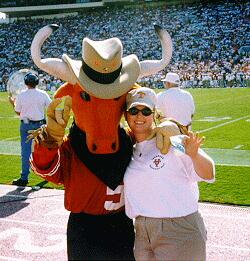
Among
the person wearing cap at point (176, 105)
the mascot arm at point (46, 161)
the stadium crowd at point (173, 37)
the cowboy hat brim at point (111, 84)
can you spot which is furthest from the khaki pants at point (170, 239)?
the stadium crowd at point (173, 37)

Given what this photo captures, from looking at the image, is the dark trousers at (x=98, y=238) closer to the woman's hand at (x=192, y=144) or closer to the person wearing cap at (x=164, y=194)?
the person wearing cap at (x=164, y=194)

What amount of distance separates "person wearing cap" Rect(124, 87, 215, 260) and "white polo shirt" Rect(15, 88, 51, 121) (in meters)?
4.77

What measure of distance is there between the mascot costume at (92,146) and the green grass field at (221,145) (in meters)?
3.85

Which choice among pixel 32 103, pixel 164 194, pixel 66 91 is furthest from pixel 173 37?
pixel 164 194

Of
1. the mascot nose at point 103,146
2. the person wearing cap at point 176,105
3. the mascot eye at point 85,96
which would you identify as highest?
the mascot eye at point 85,96

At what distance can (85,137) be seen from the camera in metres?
2.98

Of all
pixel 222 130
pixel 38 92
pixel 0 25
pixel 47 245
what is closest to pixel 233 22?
pixel 0 25

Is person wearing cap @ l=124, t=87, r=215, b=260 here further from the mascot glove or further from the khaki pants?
the mascot glove

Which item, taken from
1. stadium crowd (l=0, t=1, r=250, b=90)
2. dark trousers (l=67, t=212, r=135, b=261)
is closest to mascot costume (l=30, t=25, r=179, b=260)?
dark trousers (l=67, t=212, r=135, b=261)

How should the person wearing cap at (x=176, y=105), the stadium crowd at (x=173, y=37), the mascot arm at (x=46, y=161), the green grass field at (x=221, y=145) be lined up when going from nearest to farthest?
the mascot arm at (x=46, y=161) → the person wearing cap at (x=176, y=105) → the green grass field at (x=221, y=145) → the stadium crowd at (x=173, y=37)

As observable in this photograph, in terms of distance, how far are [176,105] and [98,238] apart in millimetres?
4079

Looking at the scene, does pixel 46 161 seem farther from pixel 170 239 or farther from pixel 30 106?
pixel 30 106

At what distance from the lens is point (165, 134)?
2869 millimetres

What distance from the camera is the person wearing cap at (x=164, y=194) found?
2.82m
